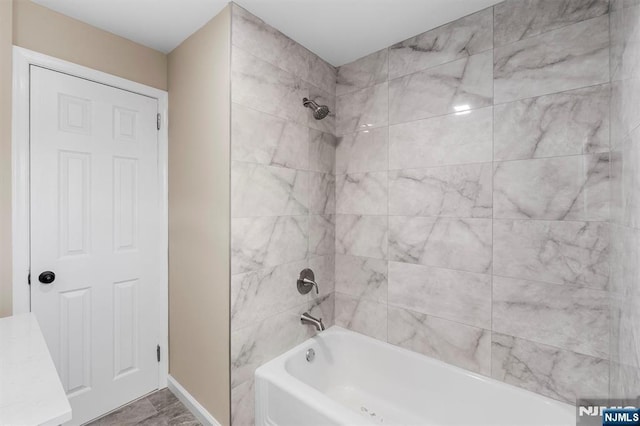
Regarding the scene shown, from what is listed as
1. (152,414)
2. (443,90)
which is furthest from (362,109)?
(152,414)

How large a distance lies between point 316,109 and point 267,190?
66cm

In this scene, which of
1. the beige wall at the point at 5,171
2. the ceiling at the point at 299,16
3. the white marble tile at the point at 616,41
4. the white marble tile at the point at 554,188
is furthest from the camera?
the ceiling at the point at 299,16

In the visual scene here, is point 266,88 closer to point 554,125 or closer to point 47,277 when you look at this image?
point 554,125

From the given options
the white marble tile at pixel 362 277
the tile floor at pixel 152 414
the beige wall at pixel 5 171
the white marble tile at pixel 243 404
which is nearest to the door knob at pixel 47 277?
the beige wall at pixel 5 171

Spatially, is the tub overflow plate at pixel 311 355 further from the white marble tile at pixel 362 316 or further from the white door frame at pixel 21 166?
the white door frame at pixel 21 166

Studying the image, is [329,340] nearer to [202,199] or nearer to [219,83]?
[202,199]

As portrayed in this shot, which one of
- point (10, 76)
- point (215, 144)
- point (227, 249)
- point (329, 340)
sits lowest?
point (329, 340)

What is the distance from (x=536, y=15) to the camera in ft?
4.89

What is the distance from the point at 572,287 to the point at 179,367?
95.1 inches

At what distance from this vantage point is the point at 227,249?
1643 millimetres

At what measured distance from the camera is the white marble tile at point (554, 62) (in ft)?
4.42

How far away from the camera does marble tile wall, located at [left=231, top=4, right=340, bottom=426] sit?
1659 millimetres

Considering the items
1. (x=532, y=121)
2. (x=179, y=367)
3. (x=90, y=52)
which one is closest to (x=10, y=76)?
(x=90, y=52)

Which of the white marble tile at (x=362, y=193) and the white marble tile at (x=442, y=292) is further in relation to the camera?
the white marble tile at (x=362, y=193)
